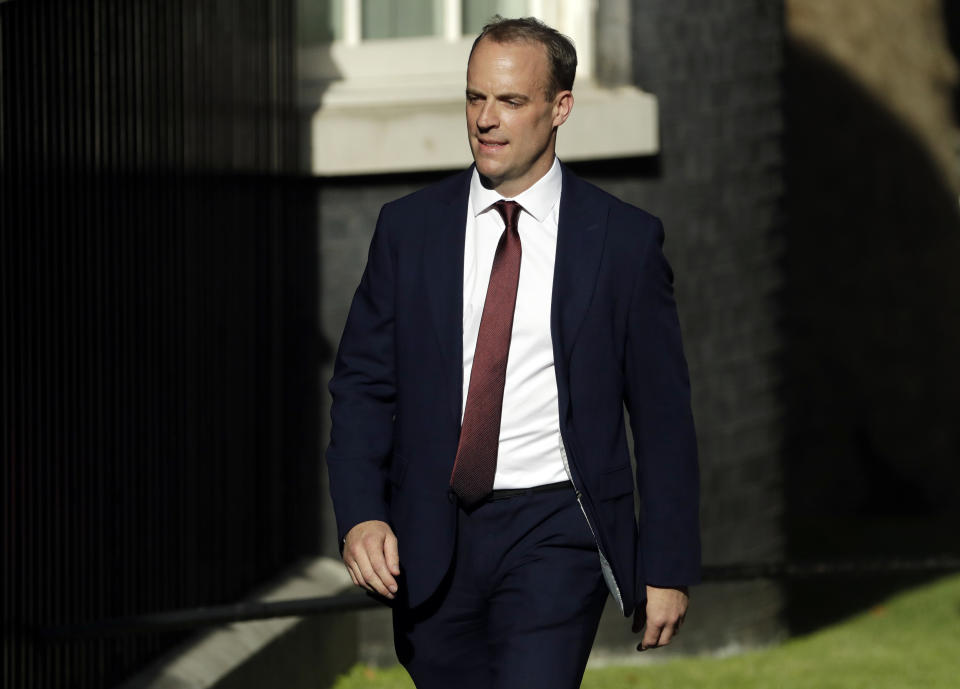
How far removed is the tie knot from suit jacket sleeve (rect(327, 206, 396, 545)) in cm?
26

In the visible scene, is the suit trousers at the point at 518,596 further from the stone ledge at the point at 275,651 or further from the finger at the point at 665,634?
the stone ledge at the point at 275,651

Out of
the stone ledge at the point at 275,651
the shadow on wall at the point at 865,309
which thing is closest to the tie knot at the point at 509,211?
the stone ledge at the point at 275,651

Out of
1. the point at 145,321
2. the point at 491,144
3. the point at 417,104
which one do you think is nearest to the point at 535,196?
the point at 491,144

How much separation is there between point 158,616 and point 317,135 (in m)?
2.80

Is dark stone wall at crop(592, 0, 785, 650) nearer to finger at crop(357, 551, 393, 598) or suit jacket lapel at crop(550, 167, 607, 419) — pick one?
suit jacket lapel at crop(550, 167, 607, 419)

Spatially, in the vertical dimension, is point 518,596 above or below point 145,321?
below

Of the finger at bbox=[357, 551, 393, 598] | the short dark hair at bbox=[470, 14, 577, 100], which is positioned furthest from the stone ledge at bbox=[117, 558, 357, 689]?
the short dark hair at bbox=[470, 14, 577, 100]

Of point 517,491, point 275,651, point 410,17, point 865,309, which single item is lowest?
point 275,651

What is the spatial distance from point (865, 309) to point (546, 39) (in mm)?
10236

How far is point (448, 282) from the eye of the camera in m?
3.62

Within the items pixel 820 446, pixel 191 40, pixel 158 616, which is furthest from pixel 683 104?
pixel 820 446

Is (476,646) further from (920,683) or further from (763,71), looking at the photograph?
(763,71)

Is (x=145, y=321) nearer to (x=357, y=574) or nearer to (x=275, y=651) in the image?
(x=275, y=651)

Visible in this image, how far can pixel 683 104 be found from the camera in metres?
7.60
